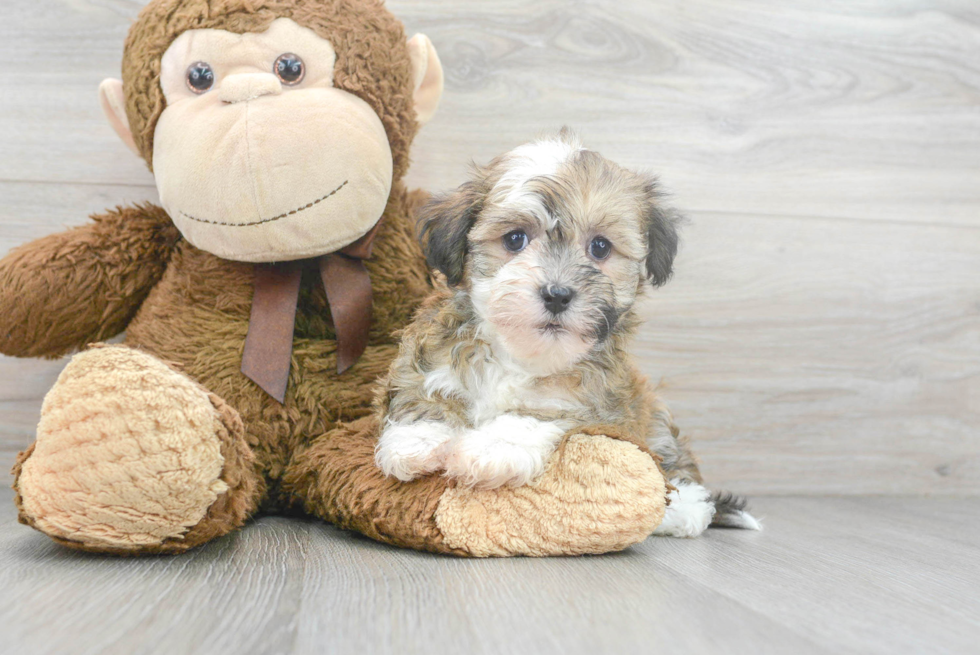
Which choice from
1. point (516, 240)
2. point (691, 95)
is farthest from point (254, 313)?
point (691, 95)

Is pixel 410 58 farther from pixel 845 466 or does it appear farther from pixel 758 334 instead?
pixel 845 466

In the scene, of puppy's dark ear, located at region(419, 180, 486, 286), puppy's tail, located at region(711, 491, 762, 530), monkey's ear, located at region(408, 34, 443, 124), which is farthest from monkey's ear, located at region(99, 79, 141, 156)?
puppy's tail, located at region(711, 491, 762, 530)

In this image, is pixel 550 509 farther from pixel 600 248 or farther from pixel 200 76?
pixel 200 76

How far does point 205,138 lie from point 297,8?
0.34m

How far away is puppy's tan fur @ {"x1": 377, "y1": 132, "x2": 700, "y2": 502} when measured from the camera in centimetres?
134

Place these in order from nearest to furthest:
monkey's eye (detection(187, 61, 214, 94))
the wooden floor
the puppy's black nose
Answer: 1. the puppy's black nose
2. monkey's eye (detection(187, 61, 214, 94))
3. the wooden floor

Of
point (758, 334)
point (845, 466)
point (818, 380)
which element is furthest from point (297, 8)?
point (845, 466)

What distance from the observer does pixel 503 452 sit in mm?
1324

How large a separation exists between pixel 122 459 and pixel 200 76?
0.81 metres

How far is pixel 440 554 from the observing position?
1.37 meters

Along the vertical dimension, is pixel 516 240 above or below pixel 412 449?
above

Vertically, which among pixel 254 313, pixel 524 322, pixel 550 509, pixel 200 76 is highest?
pixel 200 76

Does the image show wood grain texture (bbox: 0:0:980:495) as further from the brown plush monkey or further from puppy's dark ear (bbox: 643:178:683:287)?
puppy's dark ear (bbox: 643:178:683:287)

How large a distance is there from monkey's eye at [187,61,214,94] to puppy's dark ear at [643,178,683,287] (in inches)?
35.4
